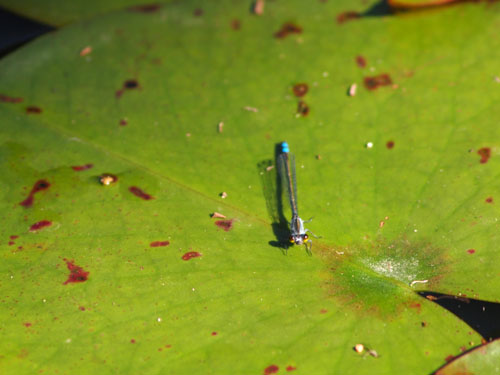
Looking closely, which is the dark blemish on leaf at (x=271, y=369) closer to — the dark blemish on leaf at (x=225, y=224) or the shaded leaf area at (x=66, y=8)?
the dark blemish on leaf at (x=225, y=224)

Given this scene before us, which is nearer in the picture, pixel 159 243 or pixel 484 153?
pixel 159 243

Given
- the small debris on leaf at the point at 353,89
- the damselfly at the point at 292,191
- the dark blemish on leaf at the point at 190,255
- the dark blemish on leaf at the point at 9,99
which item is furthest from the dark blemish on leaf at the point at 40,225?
the small debris on leaf at the point at 353,89

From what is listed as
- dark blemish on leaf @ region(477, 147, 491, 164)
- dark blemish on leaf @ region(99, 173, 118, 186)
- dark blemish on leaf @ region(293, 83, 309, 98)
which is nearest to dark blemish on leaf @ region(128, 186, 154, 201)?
dark blemish on leaf @ region(99, 173, 118, 186)

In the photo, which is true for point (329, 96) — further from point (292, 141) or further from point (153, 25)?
point (153, 25)

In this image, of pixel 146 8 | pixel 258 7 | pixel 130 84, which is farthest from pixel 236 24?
pixel 130 84

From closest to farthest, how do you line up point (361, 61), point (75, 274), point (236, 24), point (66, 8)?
point (75, 274) → point (361, 61) → point (236, 24) → point (66, 8)

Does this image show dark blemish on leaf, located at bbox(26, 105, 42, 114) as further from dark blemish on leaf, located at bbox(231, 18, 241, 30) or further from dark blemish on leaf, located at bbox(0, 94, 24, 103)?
dark blemish on leaf, located at bbox(231, 18, 241, 30)

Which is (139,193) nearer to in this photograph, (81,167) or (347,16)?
(81,167)
